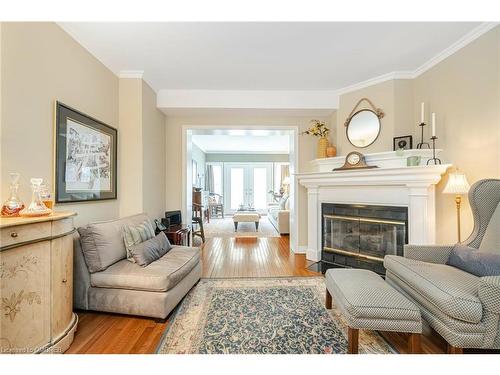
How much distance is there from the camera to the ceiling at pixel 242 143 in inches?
259

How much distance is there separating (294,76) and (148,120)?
83.9 inches

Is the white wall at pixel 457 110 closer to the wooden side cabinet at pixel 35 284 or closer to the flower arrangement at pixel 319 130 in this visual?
the flower arrangement at pixel 319 130

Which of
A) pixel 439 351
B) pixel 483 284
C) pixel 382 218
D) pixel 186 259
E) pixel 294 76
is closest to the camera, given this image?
pixel 483 284

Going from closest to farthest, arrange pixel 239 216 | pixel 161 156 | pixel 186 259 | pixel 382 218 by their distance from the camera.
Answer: pixel 186 259 < pixel 382 218 < pixel 161 156 < pixel 239 216

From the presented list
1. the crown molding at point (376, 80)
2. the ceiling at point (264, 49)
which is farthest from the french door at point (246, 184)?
the ceiling at point (264, 49)

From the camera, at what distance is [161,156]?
3553 mm

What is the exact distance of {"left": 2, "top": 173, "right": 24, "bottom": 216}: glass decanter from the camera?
1.38 metres

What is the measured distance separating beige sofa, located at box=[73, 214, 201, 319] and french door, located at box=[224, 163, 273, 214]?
712cm

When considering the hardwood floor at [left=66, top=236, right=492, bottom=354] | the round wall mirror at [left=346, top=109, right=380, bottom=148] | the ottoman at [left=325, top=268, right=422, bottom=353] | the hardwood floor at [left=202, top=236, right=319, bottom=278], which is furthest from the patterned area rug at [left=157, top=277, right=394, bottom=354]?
the round wall mirror at [left=346, top=109, right=380, bottom=148]

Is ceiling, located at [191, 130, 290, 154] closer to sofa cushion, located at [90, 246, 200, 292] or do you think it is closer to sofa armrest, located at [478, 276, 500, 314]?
sofa cushion, located at [90, 246, 200, 292]

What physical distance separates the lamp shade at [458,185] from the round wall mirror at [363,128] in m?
1.14

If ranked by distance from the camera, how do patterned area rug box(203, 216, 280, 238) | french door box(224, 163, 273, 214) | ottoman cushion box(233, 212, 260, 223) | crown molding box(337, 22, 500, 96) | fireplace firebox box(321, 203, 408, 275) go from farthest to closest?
1. french door box(224, 163, 273, 214)
2. ottoman cushion box(233, 212, 260, 223)
3. patterned area rug box(203, 216, 280, 238)
4. fireplace firebox box(321, 203, 408, 275)
5. crown molding box(337, 22, 500, 96)
